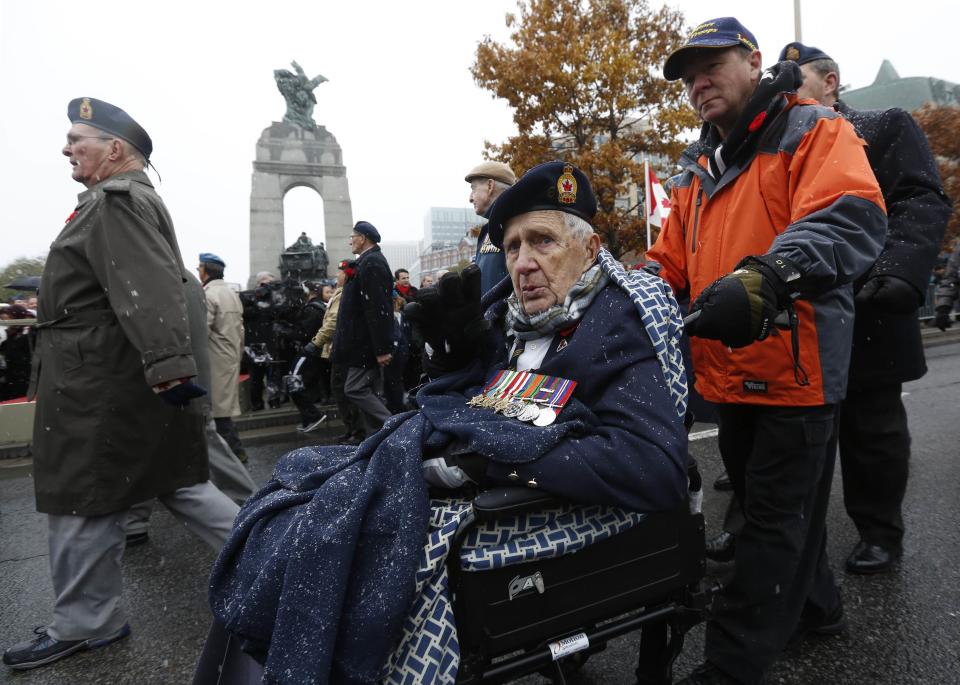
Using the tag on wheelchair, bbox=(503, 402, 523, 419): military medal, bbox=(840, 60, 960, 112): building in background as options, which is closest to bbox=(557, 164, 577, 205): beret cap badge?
bbox=(503, 402, 523, 419): military medal

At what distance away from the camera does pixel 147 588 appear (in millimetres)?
2885

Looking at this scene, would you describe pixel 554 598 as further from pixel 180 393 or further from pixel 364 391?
pixel 364 391

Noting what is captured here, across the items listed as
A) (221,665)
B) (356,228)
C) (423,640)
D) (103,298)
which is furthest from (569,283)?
(356,228)

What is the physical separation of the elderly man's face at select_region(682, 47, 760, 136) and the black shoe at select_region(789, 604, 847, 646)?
5.84 feet

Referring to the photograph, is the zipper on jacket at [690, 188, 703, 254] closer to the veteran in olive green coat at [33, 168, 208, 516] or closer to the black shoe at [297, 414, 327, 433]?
the veteran in olive green coat at [33, 168, 208, 516]

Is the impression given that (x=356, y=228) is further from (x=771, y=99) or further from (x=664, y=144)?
(x=664, y=144)

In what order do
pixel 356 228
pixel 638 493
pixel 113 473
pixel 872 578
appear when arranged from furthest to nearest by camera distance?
pixel 356 228 → pixel 872 578 → pixel 113 473 → pixel 638 493

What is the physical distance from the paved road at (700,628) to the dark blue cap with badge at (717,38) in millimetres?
2066

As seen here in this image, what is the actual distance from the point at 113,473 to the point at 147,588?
3.11ft

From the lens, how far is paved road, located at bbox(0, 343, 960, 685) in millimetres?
1973

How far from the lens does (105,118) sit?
2.53 meters

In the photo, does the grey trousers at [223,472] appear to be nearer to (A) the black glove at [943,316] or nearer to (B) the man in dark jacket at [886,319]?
(B) the man in dark jacket at [886,319]

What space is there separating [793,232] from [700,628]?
163cm

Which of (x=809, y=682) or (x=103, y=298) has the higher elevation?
(x=103, y=298)
